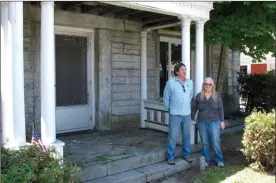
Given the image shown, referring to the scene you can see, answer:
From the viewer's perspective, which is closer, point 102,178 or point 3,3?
point 3,3

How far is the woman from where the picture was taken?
521 centimetres

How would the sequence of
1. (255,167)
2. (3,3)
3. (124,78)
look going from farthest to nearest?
(124,78)
(255,167)
(3,3)

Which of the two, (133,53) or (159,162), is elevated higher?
→ (133,53)

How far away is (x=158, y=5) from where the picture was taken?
5355mm

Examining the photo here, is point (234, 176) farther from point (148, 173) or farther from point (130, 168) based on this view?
point (130, 168)

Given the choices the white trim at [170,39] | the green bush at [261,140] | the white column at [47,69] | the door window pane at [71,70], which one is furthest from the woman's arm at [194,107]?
the white trim at [170,39]

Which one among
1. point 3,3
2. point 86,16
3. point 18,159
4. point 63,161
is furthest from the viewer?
point 86,16

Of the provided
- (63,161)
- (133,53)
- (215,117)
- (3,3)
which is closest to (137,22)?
(133,53)

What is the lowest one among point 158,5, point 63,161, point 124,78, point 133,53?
point 63,161

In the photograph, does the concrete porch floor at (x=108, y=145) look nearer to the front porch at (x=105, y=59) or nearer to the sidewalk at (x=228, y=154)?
the front porch at (x=105, y=59)

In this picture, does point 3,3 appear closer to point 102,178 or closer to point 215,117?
point 102,178

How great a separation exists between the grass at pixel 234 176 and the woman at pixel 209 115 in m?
0.25

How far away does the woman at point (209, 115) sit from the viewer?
521 centimetres

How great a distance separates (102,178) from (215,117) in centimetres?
208
